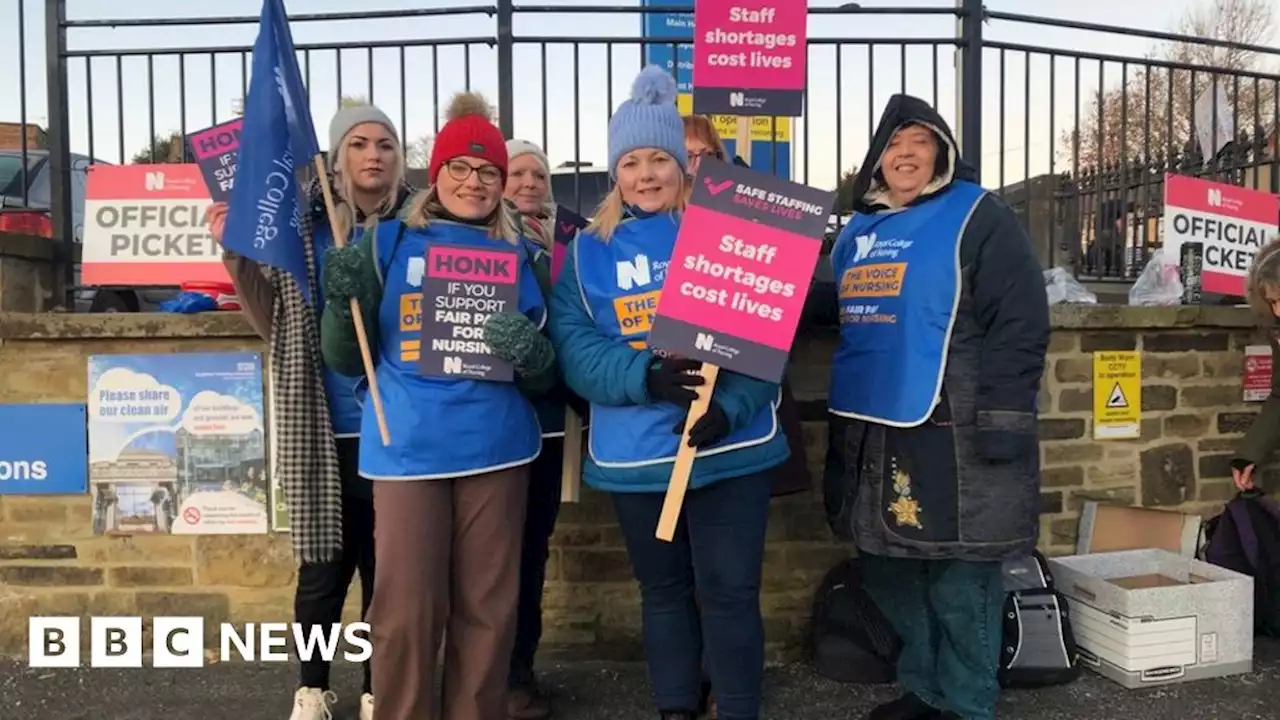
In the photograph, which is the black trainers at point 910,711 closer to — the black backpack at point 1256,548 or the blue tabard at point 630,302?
the blue tabard at point 630,302

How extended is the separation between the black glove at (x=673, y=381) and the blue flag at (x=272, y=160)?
1153 mm

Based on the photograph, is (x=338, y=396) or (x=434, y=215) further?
(x=338, y=396)

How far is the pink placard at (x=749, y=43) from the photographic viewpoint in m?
3.78

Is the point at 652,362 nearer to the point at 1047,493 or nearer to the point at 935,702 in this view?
the point at 935,702

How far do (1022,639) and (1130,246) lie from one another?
3338 mm

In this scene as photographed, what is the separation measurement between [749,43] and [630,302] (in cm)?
136

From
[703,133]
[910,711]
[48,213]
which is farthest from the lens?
[48,213]

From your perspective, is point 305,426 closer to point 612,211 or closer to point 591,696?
point 612,211

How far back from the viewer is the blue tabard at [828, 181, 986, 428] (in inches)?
124

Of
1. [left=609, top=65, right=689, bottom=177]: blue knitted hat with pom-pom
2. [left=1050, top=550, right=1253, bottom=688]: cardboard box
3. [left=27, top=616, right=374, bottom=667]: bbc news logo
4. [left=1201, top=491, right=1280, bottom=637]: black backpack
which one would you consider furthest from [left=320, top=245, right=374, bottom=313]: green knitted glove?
[left=1201, top=491, right=1280, bottom=637]: black backpack

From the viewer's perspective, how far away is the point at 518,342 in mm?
2877

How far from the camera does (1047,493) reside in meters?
4.49

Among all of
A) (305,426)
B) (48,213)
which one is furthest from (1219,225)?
(48,213)

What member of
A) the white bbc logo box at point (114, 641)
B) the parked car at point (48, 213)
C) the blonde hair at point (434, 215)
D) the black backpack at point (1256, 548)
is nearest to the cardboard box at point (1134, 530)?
the black backpack at point (1256, 548)
